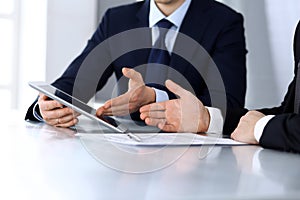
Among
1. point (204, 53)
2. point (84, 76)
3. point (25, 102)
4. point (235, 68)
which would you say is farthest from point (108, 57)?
point (25, 102)

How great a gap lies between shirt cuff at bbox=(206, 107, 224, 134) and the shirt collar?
66cm

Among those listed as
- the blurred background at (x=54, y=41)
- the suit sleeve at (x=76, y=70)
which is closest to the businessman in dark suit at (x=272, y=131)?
the suit sleeve at (x=76, y=70)

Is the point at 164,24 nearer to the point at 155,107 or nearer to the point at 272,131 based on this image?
the point at 155,107

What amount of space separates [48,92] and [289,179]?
0.69 m

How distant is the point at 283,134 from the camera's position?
38.5 inches

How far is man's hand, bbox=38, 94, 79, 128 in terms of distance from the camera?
134 cm

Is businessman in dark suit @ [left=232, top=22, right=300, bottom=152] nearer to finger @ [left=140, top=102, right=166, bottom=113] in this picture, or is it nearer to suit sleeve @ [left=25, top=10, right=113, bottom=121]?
finger @ [left=140, top=102, right=166, bottom=113]

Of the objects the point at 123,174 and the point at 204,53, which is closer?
the point at 123,174

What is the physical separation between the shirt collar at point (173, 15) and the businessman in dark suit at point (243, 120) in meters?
0.49

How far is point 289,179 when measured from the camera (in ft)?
2.10

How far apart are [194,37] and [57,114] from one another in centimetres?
72

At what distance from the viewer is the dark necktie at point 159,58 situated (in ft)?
5.98

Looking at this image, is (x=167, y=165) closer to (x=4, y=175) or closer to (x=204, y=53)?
(x=4, y=175)

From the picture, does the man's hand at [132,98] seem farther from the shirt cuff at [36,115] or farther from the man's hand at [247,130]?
the man's hand at [247,130]
